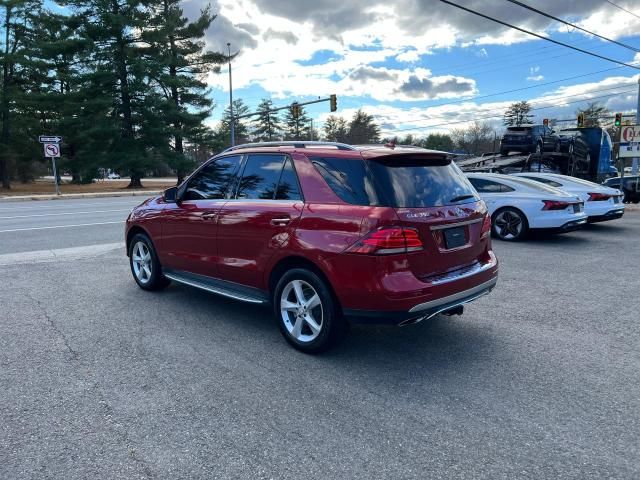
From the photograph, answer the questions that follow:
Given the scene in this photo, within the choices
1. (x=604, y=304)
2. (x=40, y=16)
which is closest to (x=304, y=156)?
(x=604, y=304)

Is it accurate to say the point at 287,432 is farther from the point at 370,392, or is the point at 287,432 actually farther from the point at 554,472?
the point at 554,472

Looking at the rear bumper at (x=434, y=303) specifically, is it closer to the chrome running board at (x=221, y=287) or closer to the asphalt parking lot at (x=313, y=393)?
the asphalt parking lot at (x=313, y=393)

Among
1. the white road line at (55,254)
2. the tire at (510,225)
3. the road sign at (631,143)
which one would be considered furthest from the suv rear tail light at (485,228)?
the road sign at (631,143)

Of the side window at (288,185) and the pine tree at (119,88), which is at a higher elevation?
the pine tree at (119,88)

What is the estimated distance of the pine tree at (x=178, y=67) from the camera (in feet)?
125

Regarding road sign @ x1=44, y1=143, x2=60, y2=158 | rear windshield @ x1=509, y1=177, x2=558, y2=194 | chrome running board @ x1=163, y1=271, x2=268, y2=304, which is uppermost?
road sign @ x1=44, y1=143, x2=60, y2=158

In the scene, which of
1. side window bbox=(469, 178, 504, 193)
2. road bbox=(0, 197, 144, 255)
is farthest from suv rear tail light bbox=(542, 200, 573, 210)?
road bbox=(0, 197, 144, 255)

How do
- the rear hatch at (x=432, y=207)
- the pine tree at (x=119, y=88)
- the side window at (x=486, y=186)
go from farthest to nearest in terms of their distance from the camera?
the pine tree at (x=119, y=88), the side window at (x=486, y=186), the rear hatch at (x=432, y=207)

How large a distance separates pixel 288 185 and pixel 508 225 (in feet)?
23.3

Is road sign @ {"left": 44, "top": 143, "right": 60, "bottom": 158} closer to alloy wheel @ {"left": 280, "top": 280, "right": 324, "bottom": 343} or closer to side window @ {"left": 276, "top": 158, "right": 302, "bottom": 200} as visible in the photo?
side window @ {"left": 276, "top": 158, "right": 302, "bottom": 200}

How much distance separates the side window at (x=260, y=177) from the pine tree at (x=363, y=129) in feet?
276

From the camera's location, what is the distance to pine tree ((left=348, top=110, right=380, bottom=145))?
88.6m

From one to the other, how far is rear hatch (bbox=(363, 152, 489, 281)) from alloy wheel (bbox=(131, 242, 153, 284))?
11.7ft

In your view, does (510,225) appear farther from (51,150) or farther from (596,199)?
(51,150)
